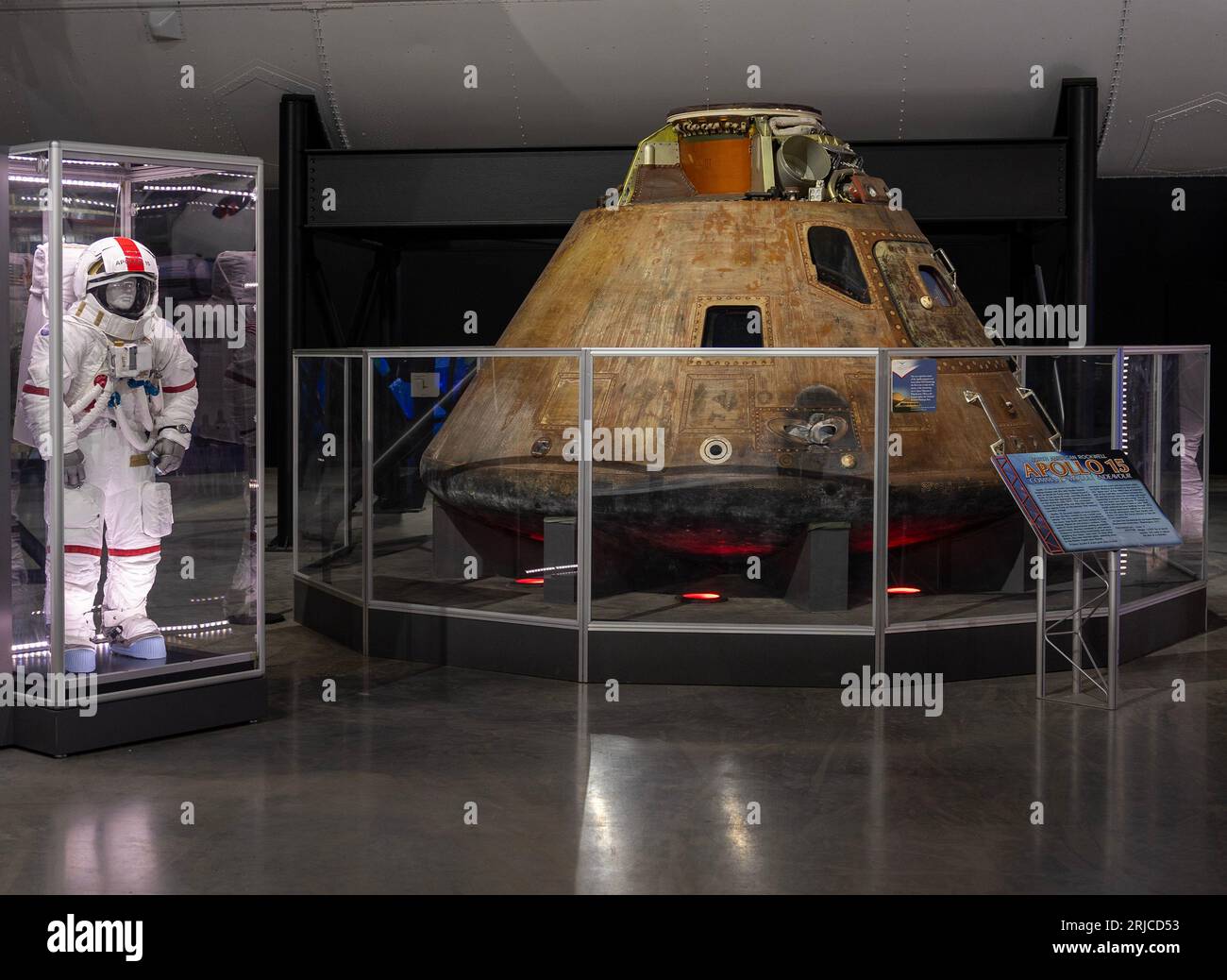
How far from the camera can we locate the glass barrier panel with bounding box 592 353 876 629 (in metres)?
6.25

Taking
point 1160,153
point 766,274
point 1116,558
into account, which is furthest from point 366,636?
point 1160,153

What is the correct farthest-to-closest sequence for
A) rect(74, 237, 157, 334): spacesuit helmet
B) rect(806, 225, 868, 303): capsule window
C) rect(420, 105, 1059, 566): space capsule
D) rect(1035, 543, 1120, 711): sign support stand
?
1. rect(806, 225, 868, 303): capsule window
2. rect(420, 105, 1059, 566): space capsule
3. rect(1035, 543, 1120, 711): sign support stand
4. rect(74, 237, 157, 334): spacesuit helmet

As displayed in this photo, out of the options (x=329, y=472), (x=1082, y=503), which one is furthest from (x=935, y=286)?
(x=329, y=472)

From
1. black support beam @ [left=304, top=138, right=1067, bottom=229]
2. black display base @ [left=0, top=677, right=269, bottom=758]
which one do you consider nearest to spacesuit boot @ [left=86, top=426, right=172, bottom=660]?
black display base @ [left=0, top=677, right=269, bottom=758]

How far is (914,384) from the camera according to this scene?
6273mm

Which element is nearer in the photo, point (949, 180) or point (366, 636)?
point (366, 636)

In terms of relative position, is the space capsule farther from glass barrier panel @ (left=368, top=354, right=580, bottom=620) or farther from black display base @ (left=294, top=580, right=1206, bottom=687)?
black display base @ (left=294, top=580, right=1206, bottom=687)

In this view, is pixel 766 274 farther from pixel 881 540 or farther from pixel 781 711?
pixel 781 711

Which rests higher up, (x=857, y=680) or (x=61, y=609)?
(x=61, y=609)

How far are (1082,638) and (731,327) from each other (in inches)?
83.1

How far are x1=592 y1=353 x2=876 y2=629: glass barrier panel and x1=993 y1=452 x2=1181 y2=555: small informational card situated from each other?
0.74 metres

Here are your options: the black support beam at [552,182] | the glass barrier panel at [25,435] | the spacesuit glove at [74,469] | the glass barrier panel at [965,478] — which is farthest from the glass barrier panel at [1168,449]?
the glass barrier panel at [25,435]

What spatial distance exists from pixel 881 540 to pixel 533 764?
6.51ft

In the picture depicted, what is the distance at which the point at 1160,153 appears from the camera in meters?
9.14
